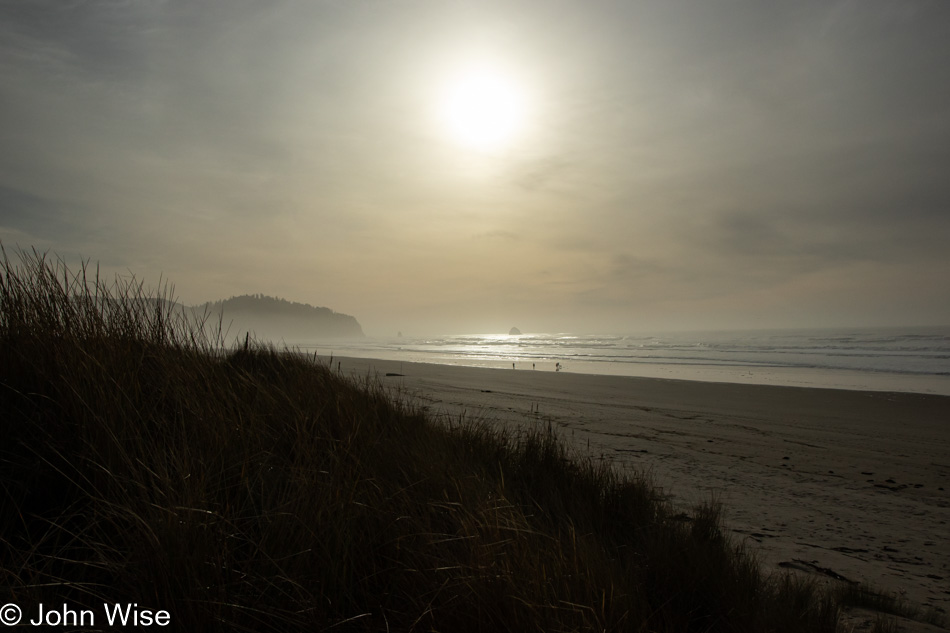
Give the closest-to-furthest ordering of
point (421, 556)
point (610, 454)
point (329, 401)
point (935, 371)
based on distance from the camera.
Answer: point (421, 556)
point (329, 401)
point (610, 454)
point (935, 371)

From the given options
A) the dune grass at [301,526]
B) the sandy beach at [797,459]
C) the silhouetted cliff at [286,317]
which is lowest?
the sandy beach at [797,459]

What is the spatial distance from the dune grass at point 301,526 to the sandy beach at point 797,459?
0.83m

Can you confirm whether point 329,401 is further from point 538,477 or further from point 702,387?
point 702,387

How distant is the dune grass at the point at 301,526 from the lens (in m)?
1.87

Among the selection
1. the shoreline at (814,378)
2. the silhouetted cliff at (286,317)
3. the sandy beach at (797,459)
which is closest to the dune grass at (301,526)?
the sandy beach at (797,459)

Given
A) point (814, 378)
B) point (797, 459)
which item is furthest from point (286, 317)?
point (797, 459)

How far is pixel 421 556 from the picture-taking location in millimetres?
2227

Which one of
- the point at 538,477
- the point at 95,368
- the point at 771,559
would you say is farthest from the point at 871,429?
the point at 95,368

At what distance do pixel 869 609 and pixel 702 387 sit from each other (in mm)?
13930

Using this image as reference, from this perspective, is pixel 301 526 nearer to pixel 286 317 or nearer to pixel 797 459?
pixel 797 459

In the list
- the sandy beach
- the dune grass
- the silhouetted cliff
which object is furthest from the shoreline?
the silhouetted cliff

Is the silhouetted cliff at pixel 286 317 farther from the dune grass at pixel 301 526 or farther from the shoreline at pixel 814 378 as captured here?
the dune grass at pixel 301 526

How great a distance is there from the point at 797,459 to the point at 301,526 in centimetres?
659

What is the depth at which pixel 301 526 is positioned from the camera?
223 centimetres
